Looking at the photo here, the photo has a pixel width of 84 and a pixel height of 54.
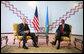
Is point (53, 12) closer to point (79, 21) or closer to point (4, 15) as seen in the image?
point (79, 21)

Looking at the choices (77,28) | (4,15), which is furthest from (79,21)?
(4,15)

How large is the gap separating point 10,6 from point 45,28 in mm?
2692

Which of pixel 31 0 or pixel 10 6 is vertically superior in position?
pixel 31 0

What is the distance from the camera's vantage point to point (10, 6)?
19.2 ft

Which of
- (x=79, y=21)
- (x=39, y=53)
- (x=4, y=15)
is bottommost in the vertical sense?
(x=39, y=53)

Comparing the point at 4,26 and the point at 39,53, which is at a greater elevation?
the point at 4,26

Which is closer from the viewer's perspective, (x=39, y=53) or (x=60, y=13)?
(x=39, y=53)

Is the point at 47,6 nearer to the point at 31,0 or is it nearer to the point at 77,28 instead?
the point at 31,0

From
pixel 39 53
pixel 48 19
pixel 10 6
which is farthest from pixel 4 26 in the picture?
pixel 39 53

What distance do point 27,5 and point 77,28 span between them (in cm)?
361

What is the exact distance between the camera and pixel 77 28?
584 cm

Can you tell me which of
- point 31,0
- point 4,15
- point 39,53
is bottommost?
point 39,53

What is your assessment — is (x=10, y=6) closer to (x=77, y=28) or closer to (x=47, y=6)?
(x=47, y=6)

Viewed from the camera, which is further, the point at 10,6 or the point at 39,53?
the point at 10,6
